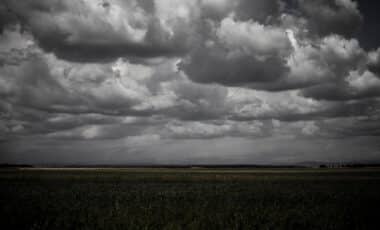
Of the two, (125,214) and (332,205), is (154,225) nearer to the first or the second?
(125,214)

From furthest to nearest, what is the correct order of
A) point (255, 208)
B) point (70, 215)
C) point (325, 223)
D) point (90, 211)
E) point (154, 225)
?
1. point (255, 208)
2. point (90, 211)
3. point (70, 215)
4. point (325, 223)
5. point (154, 225)

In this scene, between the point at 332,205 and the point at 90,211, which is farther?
the point at 332,205

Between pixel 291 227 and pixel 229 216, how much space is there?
5529mm

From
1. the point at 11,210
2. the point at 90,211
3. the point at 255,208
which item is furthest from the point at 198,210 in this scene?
the point at 11,210

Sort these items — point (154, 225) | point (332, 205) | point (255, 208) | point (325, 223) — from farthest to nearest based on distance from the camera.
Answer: point (332, 205)
point (255, 208)
point (325, 223)
point (154, 225)

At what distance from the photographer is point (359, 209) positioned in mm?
31203

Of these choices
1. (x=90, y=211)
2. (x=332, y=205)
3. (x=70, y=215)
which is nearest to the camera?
(x=70, y=215)

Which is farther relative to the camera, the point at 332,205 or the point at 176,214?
the point at 332,205

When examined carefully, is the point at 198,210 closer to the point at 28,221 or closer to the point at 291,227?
the point at 291,227

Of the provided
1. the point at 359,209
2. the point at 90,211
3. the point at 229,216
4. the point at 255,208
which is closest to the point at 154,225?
the point at 229,216

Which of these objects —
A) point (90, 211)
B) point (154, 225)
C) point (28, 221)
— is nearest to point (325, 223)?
point (154, 225)

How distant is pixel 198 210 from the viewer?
99.7 ft

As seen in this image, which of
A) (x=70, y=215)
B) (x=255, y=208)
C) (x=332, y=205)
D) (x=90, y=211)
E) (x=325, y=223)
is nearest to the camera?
(x=325, y=223)

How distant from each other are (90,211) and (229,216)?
12.7 metres
